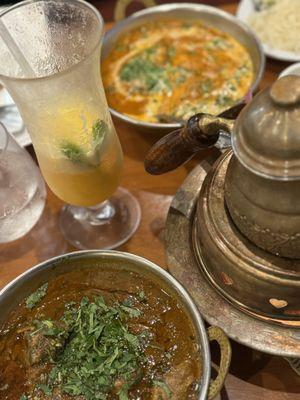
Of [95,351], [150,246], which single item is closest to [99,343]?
[95,351]

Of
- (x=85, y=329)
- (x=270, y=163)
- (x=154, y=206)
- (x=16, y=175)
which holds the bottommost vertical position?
(x=154, y=206)

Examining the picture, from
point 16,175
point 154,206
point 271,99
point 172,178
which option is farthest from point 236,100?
point 271,99

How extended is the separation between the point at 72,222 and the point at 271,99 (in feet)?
2.88

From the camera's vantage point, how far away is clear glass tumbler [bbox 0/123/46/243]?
4.40ft

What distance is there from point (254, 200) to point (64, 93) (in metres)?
0.50

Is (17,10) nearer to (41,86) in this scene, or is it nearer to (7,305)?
(41,86)

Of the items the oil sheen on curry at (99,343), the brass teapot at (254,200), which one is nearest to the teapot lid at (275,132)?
the brass teapot at (254,200)

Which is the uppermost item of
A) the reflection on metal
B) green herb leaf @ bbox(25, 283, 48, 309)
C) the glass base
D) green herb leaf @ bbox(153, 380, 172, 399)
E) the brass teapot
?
the brass teapot

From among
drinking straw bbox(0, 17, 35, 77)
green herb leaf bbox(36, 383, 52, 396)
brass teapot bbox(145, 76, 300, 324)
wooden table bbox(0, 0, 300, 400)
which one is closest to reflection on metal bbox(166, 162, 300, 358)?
brass teapot bbox(145, 76, 300, 324)

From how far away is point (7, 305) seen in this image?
1122 mm

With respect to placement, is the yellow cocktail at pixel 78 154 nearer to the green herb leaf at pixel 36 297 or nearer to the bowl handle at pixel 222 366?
the green herb leaf at pixel 36 297

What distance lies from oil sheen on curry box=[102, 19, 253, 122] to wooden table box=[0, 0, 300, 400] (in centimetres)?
18

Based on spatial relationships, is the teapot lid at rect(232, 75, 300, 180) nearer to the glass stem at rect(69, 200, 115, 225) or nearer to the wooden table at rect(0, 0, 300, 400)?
the wooden table at rect(0, 0, 300, 400)

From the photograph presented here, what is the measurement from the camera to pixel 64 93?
3.64 ft
